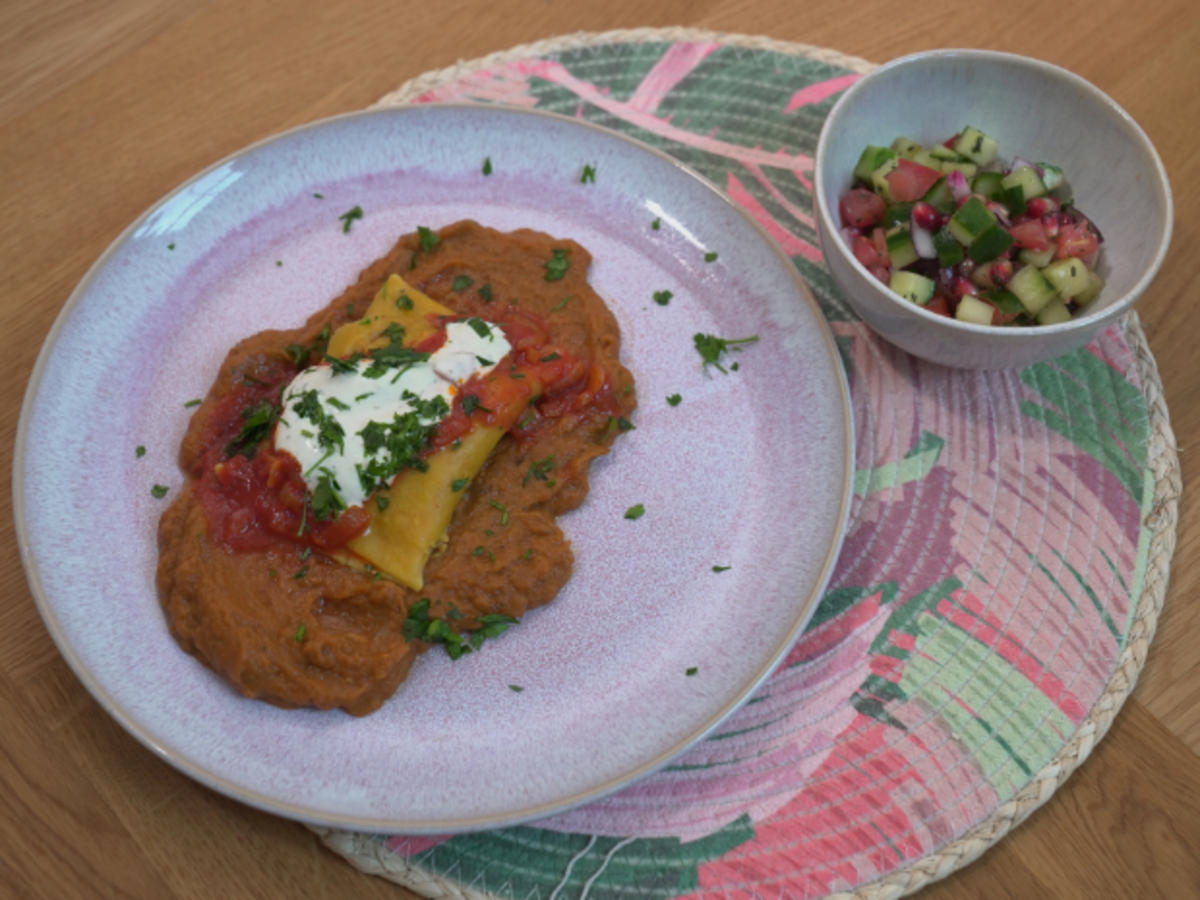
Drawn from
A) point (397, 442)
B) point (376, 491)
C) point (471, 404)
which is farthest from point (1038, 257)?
point (376, 491)

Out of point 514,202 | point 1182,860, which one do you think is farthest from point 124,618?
point 1182,860

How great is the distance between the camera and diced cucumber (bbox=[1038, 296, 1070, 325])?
10.4 ft

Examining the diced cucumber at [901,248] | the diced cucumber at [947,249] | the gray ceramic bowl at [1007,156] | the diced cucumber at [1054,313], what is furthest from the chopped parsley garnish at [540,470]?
the diced cucumber at [1054,313]

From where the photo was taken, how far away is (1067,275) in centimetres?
316

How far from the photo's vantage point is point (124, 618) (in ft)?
9.46

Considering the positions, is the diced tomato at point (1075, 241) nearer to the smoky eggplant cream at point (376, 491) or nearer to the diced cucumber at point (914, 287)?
the diced cucumber at point (914, 287)

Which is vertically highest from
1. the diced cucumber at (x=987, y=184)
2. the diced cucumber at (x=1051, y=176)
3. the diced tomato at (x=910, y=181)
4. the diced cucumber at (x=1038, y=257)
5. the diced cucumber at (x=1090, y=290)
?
the diced tomato at (x=910, y=181)

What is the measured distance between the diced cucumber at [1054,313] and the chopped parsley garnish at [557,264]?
5.11ft

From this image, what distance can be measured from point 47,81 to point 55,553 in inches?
88.5

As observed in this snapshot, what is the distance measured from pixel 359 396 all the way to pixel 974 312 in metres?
1.92

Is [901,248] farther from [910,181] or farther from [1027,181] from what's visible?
[1027,181]

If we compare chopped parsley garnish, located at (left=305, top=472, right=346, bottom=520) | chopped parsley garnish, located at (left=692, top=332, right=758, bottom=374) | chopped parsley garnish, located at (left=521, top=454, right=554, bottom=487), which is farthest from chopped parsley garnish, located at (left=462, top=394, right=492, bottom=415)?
chopped parsley garnish, located at (left=692, top=332, right=758, bottom=374)

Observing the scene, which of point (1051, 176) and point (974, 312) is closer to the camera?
point (974, 312)

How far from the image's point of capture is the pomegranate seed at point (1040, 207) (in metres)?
3.24
